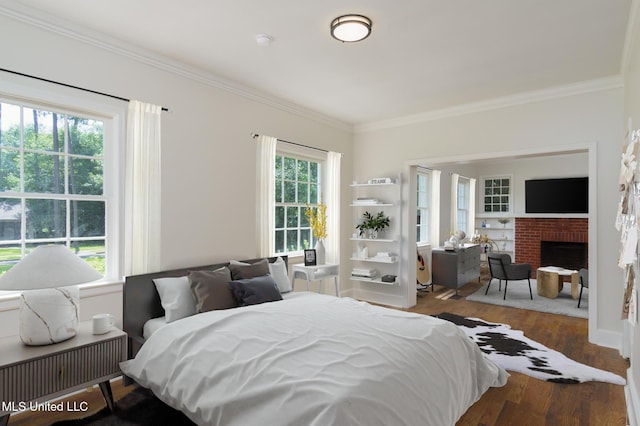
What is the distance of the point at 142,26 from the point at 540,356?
463cm

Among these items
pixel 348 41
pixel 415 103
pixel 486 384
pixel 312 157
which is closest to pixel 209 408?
pixel 486 384

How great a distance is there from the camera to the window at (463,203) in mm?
8703

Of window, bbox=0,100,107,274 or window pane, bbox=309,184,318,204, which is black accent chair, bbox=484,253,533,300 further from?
window, bbox=0,100,107,274

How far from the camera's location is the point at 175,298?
3.09 m

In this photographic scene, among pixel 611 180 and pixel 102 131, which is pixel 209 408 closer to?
pixel 102 131

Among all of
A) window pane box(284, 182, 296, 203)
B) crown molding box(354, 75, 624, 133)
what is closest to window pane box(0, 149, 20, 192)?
window pane box(284, 182, 296, 203)

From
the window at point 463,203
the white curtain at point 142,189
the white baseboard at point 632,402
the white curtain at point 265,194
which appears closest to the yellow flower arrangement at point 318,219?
the white curtain at point 265,194

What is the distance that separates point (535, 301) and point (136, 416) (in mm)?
5731

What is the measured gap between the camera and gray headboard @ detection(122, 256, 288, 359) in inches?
118

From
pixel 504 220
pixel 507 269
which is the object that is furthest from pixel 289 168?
pixel 504 220

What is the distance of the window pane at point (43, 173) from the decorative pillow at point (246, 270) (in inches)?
62.8

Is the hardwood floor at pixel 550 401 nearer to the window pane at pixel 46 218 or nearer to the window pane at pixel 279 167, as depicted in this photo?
the window pane at pixel 46 218

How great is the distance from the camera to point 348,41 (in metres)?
2.92

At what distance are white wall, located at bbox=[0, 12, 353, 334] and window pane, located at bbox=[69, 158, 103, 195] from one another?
52 cm
